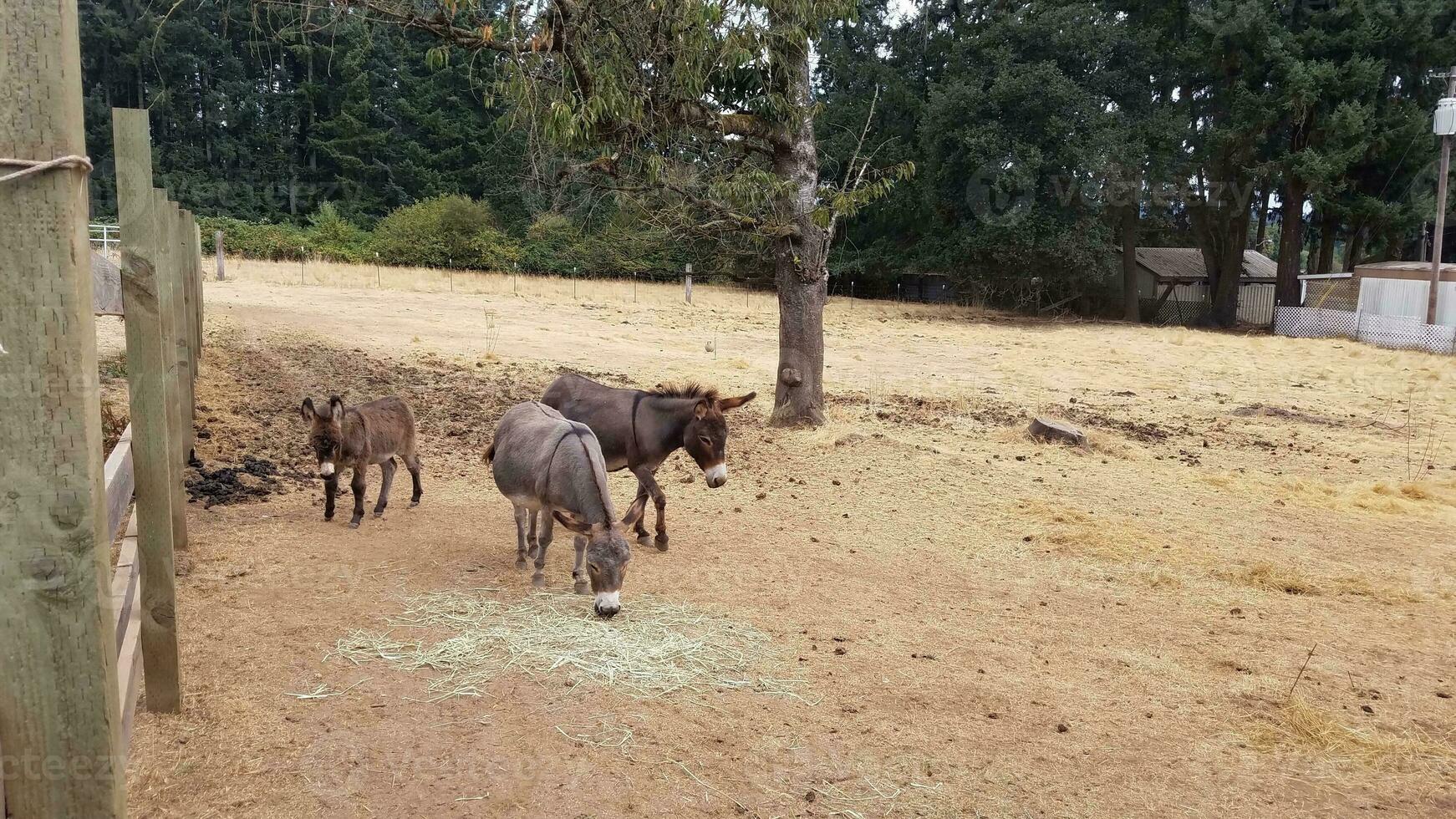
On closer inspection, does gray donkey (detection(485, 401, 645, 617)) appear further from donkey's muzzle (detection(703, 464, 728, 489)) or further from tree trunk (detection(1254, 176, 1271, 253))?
tree trunk (detection(1254, 176, 1271, 253))

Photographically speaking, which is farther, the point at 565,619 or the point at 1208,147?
the point at 1208,147

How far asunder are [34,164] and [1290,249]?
126 feet

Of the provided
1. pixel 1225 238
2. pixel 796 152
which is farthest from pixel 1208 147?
pixel 796 152

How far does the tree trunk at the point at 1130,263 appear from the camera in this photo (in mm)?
35031

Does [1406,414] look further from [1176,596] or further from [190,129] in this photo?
[190,129]

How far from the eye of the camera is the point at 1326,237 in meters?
35.3

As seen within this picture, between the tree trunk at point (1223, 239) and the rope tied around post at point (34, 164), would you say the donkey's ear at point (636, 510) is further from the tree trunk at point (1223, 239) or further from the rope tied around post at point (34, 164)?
the tree trunk at point (1223, 239)

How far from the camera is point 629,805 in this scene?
12.1 ft

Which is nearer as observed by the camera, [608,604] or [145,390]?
[145,390]

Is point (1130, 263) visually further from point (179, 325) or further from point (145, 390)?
point (145, 390)

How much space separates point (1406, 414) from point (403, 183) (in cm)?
4767

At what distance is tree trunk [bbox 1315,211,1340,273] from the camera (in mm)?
33750

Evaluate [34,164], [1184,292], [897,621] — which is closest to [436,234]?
[1184,292]

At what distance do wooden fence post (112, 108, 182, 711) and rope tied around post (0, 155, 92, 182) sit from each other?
2.22 m
